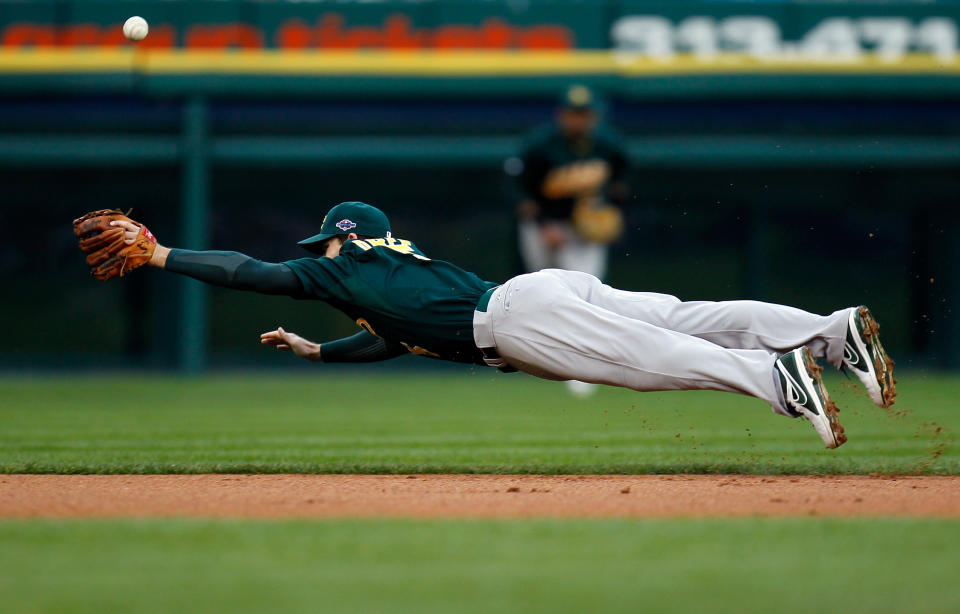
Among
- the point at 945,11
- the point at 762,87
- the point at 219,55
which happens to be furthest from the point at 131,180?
the point at 945,11

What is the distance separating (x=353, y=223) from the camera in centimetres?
524

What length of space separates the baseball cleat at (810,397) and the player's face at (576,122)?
5909 mm

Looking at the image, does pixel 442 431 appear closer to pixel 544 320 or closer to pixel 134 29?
pixel 544 320

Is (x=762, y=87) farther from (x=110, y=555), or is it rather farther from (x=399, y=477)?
(x=110, y=555)

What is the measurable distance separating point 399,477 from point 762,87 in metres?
9.67

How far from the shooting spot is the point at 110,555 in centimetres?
330

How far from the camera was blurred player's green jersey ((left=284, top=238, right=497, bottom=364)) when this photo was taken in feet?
16.4

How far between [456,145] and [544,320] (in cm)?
918

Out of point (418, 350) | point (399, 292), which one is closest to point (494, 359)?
point (418, 350)

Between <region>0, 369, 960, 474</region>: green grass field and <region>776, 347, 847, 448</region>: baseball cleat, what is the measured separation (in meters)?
0.83

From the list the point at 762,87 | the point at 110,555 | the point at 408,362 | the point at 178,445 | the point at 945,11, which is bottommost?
the point at 408,362

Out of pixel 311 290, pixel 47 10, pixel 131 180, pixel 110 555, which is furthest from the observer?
pixel 131 180

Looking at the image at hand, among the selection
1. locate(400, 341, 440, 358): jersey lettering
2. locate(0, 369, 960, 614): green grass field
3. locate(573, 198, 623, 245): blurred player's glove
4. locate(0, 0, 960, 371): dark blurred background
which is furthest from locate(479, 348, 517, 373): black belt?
locate(0, 0, 960, 371): dark blurred background

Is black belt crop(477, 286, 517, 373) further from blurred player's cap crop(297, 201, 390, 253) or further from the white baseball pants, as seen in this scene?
blurred player's cap crop(297, 201, 390, 253)
